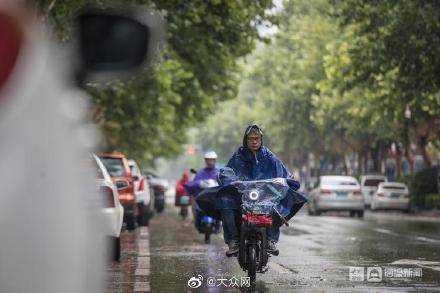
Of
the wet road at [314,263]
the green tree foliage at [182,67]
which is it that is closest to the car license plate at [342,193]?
the green tree foliage at [182,67]

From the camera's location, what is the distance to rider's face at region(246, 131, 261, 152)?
1091 centimetres

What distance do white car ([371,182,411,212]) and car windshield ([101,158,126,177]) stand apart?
974 inches

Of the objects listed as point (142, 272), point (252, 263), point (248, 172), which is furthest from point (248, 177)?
point (142, 272)

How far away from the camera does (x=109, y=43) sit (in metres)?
2.63

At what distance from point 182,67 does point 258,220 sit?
2138cm

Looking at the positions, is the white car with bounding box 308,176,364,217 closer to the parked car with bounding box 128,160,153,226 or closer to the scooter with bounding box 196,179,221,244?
the parked car with bounding box 128,160,153,226

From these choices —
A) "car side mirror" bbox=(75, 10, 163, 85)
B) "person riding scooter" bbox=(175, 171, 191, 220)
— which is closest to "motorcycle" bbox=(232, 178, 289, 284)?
"car side mirror" bbox=(75, 10, 163, 85)

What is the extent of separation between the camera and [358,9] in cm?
3016

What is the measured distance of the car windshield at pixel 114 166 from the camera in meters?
Result: 21.2

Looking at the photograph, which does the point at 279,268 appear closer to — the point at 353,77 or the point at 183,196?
the point at 183,196

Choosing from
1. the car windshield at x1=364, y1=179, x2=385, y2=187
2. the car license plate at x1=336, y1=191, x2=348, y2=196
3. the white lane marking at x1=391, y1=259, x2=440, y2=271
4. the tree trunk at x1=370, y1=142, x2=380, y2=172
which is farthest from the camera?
the tree trunk at x1=370, y1=142, x2=380, y2=172

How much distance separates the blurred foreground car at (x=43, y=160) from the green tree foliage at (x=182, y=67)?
1513 centimetres

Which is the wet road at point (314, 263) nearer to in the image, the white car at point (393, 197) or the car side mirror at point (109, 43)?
the car side mirror at point (109, 43)

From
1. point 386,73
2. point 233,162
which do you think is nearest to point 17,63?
point 233,162
